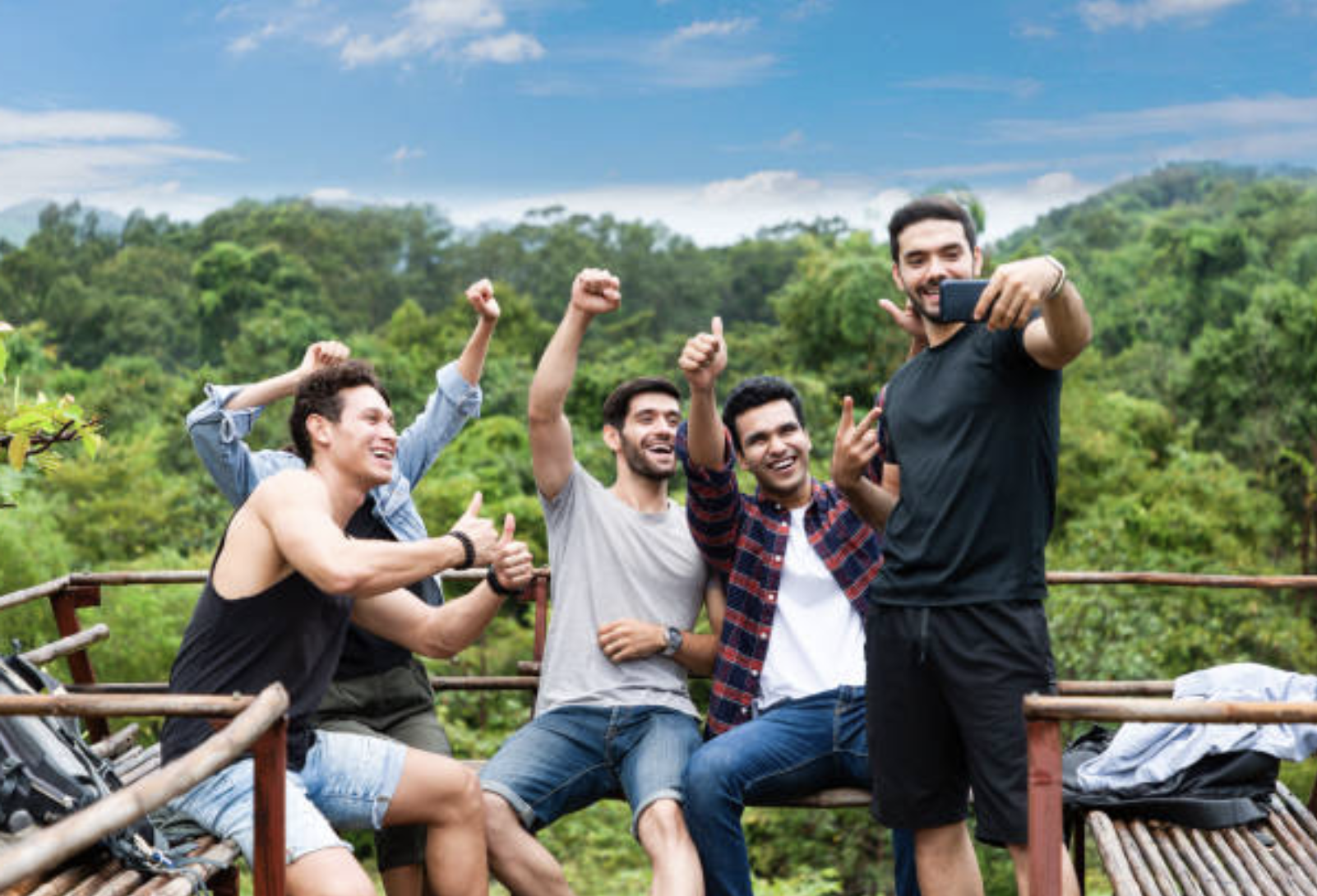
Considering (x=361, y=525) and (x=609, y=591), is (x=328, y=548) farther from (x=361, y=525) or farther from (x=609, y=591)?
(x=609, y=591)

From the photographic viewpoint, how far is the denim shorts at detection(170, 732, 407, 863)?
2.89 meters

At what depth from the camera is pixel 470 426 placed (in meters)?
18.2

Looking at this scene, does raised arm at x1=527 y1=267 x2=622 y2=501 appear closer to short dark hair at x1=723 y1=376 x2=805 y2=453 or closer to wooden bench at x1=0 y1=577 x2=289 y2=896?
short dark hair at x1=723 y1=376 x2=805 y2=453

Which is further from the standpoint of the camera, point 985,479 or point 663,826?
point 663,826

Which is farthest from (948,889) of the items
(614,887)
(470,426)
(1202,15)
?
(1202,15)

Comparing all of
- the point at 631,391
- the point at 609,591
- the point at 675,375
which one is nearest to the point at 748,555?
the point at 609,591

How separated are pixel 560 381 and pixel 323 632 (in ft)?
3.17

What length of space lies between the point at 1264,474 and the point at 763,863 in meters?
13.6

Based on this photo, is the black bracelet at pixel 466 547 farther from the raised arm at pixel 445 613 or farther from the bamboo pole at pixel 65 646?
the bamboo pole at pixel 65 646

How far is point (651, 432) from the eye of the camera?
3.92m

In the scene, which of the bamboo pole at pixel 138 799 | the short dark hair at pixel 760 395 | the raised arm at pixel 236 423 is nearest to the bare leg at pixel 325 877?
the bamboo pole at pixel 138 799

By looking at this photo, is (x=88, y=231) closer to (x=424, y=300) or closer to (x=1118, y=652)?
(x=424, y=300)

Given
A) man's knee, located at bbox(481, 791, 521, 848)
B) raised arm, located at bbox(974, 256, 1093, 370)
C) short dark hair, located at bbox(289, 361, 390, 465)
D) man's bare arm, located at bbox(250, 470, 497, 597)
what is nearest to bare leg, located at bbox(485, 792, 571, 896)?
man's knee, located at bbox(481, 791, 521, 848)

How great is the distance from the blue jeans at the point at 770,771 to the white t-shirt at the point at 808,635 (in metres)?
0.05
